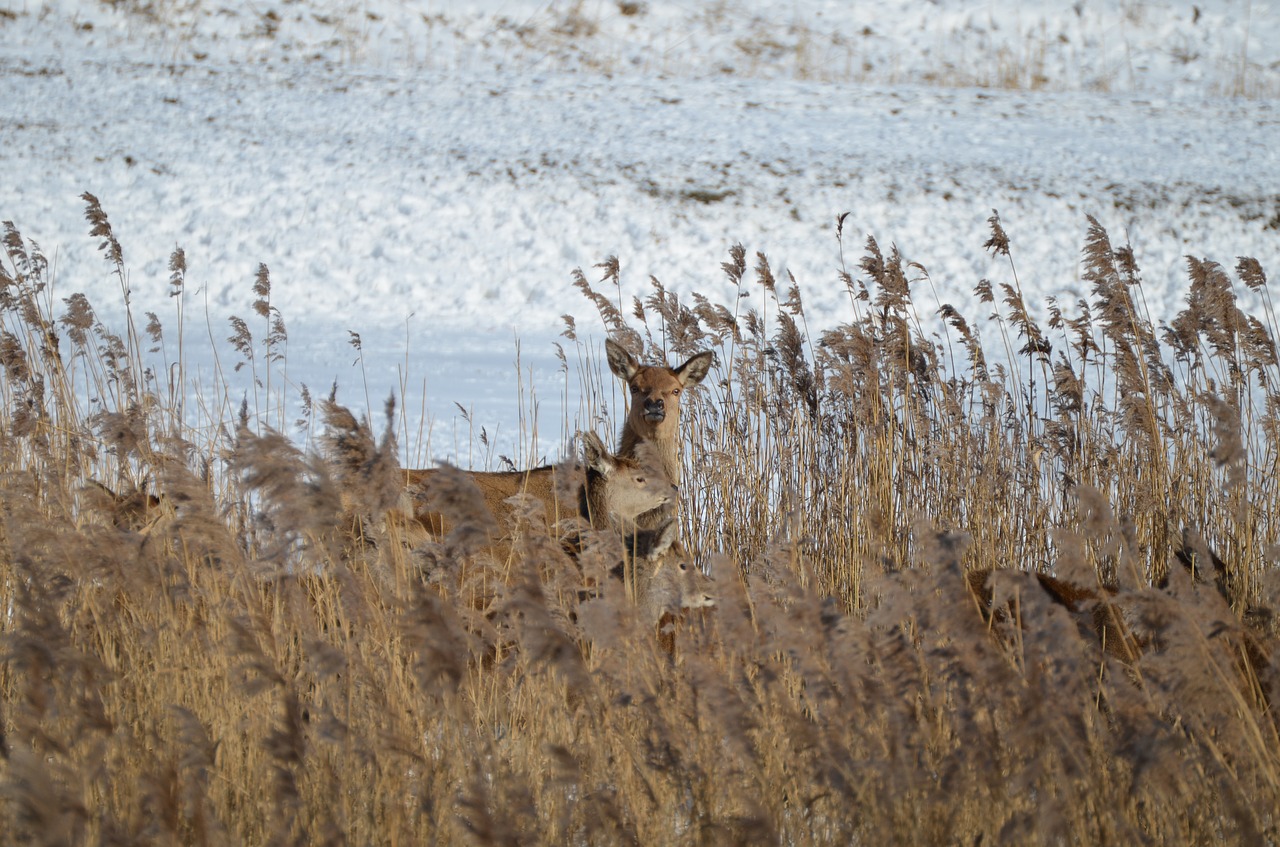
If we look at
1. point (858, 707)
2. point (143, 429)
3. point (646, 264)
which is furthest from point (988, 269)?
point (858, 707)

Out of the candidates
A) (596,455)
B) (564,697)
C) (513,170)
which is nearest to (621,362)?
(596,455)

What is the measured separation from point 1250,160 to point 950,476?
1527 centimetres

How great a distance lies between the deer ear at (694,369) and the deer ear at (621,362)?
0.30 metres

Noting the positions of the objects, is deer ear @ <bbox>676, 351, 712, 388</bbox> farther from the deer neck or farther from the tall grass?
the tall grass

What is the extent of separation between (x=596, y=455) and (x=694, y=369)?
1.99 meters

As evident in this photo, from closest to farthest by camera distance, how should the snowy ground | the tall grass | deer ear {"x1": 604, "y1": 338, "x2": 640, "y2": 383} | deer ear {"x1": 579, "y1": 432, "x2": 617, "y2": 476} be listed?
the tall grass
deer ear {"x1": 579, "y1": 432, "x2": 617, "y2": 476}
deer ear {"x1": 604, "y1": 338, "x2": 640, "y2": 383}
the snowy ground

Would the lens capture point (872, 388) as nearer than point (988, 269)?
Yes

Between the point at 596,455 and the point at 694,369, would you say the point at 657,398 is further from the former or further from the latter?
the point at 596,455

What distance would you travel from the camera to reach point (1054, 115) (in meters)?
20.8

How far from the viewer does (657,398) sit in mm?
6469

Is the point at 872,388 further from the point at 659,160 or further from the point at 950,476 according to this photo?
the point at 659,160

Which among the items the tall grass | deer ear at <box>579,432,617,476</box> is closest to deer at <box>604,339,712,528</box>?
deer ear at <box>579,432,617,476</box>

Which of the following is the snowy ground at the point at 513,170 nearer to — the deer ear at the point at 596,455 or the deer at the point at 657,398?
the deer at the point at 657,398

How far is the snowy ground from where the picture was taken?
15.3 metres
